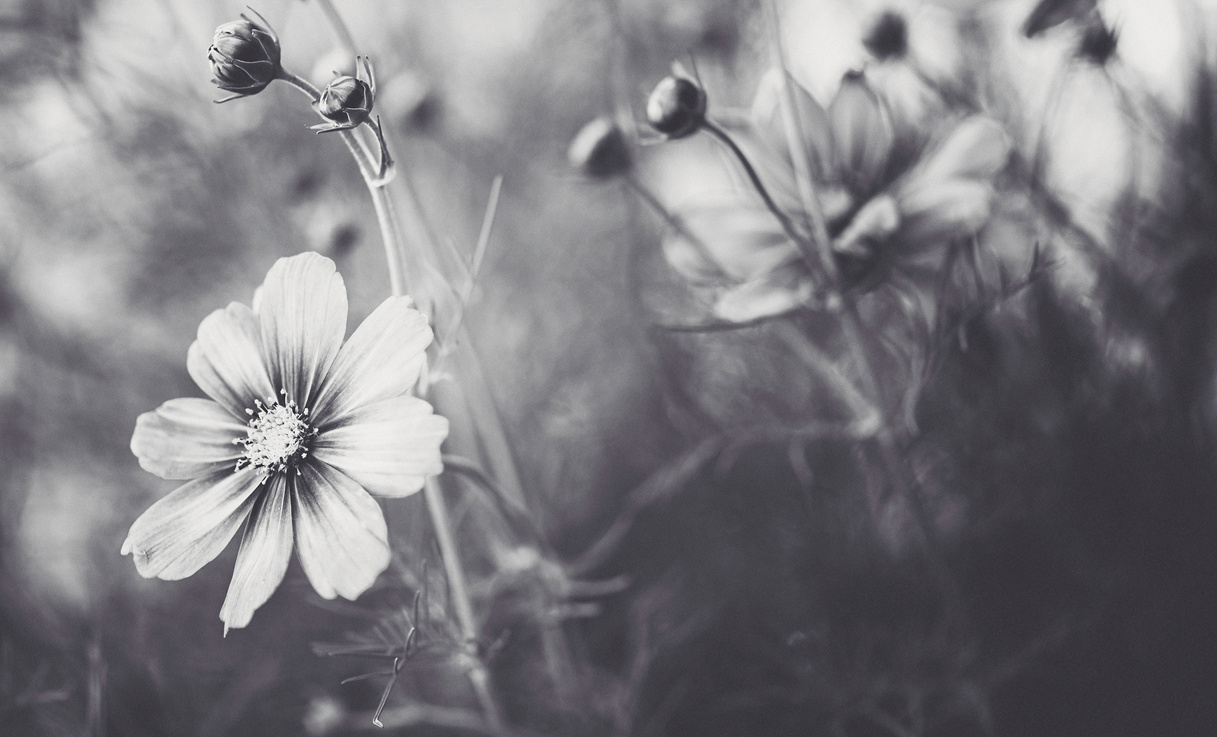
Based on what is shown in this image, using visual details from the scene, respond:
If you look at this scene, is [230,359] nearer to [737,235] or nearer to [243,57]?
[243,57]

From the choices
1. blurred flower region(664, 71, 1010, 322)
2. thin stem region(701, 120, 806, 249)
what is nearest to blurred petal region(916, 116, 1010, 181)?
blurred flower region(664, 71, 1010, 322)

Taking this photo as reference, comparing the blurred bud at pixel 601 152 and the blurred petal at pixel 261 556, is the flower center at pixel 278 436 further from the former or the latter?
the blurred bud at pixel 601 152

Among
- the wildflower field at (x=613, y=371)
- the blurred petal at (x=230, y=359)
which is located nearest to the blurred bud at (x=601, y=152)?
the wildflower field at (x=613, y=371)

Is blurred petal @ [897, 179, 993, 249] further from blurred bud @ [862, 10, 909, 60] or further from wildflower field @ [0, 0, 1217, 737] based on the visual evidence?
blurred bud @ [862, 10, 909, 60]

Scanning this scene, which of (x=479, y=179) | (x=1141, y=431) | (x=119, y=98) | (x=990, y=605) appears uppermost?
(x=119, y=98)

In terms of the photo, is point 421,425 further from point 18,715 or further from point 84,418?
point 84,418

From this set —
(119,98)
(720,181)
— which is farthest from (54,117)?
(720,181)

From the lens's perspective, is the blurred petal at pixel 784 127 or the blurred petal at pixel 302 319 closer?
the blurred petal at pixel 302 319
